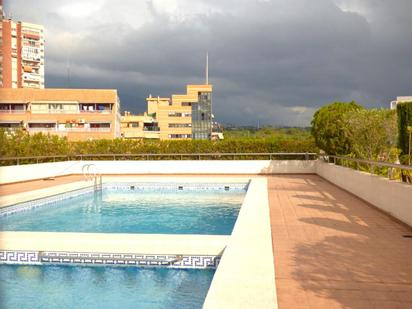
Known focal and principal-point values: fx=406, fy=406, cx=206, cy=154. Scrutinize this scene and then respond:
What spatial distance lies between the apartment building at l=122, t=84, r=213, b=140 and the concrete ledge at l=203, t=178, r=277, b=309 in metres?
75.2

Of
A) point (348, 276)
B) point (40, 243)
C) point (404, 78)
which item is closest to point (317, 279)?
point (348, 276)

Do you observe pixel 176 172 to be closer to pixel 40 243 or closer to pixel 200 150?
pixel 200 150

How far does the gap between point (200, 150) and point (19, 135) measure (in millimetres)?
9374

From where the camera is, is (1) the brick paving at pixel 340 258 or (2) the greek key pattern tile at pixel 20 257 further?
(2) the greek key pattern tile at pixel 20 257

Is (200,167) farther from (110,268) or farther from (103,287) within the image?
(103,287)

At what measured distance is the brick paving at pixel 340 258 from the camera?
Answer: 12.2ft

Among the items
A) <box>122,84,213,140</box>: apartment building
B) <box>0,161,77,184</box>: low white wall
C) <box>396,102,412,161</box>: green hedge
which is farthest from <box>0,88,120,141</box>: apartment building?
<box>396,102,412,161</box>: green hedge

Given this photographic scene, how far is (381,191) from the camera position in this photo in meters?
8.72

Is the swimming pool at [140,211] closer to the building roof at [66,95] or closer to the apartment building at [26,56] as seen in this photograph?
the building roof at [66,95]

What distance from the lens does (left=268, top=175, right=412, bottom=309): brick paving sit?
3728 millimetres

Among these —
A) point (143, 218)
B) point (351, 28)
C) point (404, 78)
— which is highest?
point (351, 28)

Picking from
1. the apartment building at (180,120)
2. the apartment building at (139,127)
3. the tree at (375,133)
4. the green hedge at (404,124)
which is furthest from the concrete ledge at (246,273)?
the apartment building at (139,127)

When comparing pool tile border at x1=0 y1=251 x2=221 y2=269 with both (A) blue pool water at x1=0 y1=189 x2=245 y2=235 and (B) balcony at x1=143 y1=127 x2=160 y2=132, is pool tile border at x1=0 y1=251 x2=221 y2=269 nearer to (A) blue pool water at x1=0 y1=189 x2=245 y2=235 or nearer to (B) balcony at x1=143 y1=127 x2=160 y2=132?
(A) blue pool water at x1=0 y1=189 x2=245 y2=235

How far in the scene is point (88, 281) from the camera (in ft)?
18.8
